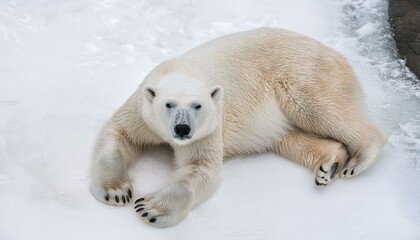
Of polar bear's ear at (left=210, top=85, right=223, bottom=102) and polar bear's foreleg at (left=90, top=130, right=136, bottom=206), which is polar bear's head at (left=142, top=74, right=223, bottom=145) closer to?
polar bear's ear at (left=210, top=85, right=223, bottom=102)

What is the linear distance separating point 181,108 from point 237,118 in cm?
79

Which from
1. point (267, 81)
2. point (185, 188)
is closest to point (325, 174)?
point (267, 81)

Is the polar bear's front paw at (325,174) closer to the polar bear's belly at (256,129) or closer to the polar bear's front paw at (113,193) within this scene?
the polar bear's belly at (256,129)

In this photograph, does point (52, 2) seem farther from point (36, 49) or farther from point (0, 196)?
point (0, 196)

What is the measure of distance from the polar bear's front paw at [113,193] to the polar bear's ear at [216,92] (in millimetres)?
712

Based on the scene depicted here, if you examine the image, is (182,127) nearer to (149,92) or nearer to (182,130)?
(182,130)

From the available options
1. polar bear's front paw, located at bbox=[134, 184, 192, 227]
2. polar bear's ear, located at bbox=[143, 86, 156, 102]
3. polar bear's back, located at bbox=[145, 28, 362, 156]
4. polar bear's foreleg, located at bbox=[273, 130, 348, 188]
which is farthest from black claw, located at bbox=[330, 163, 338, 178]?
polar bear's ear, located at bbox=[143, 86, 156, 102]

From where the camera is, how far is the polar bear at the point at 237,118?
11.6 feet

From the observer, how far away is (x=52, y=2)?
18.2ft

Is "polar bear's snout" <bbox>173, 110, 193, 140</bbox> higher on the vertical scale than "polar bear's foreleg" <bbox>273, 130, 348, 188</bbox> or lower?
higher

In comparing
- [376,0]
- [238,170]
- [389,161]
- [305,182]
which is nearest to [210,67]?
[238,170]

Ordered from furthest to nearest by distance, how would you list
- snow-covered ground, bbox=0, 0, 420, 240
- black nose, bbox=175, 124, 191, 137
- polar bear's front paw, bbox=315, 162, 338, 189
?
polar bear's front paw, bbox=315, 162, 338, 189, snow-covered ground, bbox=0, 0, 420, 240, black nose, bbox=175, 124, 191, 137

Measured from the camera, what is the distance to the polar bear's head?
3381mm

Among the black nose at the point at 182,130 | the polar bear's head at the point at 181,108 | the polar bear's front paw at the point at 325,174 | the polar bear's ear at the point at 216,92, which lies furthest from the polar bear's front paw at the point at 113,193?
the polar bear's front paw at the point at 325,174
